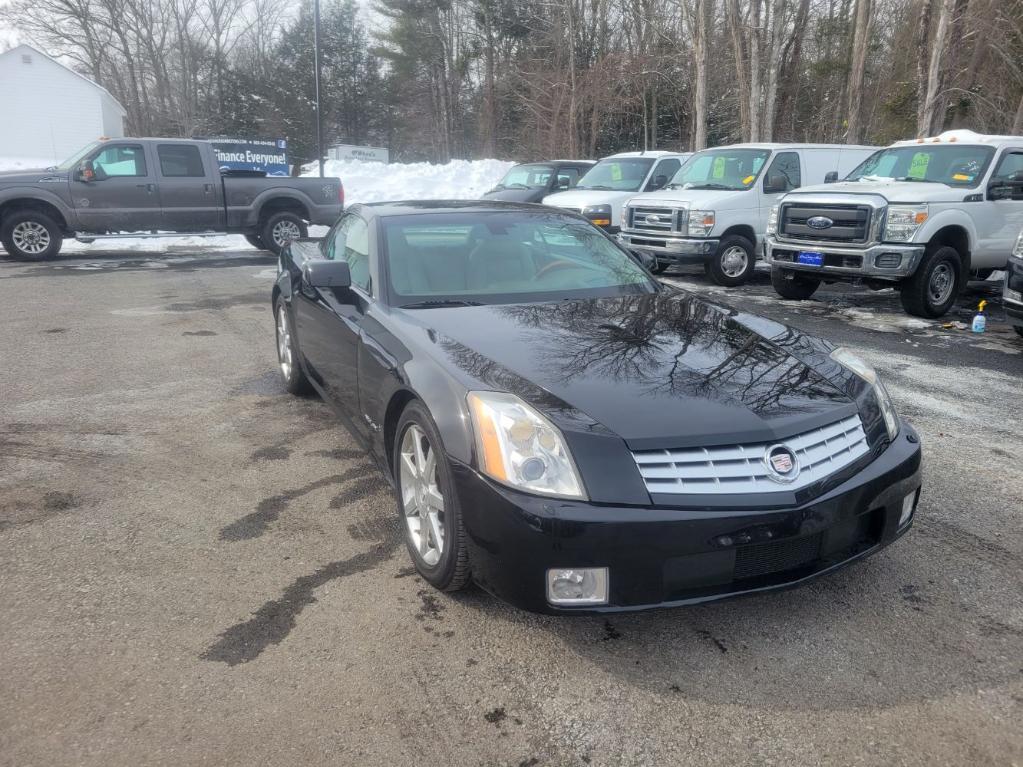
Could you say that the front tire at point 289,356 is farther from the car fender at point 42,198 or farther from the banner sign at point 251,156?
the banner sign at point 251,156

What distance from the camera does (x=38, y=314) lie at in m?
8.98

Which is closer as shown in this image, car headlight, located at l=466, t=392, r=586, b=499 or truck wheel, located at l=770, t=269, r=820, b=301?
car headlight, located at l=466, t=392, r=586, b=499

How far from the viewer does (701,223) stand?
36.4 feet

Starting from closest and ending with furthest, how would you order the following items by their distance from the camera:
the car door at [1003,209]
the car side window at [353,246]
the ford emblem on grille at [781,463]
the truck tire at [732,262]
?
the ford emblem on grille at [781,463] < the car side window at [353,246] < the car door at [1003,209] < the truck tire at [732,262]

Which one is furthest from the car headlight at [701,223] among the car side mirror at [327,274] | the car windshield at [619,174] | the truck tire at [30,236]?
the truck tire at [30,236]

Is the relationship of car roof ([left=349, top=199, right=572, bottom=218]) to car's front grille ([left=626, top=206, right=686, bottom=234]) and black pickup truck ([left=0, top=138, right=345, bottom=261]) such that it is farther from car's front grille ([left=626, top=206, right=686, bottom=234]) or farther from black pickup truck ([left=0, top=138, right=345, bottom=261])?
black pickup truck ([left=0, top=138, right=345, bottom=261])

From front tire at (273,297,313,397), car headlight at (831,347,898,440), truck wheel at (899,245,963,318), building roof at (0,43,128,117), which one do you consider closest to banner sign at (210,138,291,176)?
front tire at (273,297,313,397)

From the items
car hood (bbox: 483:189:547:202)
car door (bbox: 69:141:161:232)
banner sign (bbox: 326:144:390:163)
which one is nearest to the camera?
car door (bbox: 69:141:161:232)

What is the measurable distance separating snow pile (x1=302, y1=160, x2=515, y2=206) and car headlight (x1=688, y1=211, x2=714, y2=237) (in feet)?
41.4

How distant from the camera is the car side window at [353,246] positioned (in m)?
4.27

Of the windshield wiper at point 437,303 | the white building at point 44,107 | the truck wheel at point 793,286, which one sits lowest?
the truck wheel at point 793,286

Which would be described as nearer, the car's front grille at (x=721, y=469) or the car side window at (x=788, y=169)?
the car's front grille at (x=721, y=469)

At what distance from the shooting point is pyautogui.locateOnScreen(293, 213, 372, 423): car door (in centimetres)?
406

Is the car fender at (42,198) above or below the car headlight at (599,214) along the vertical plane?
above
